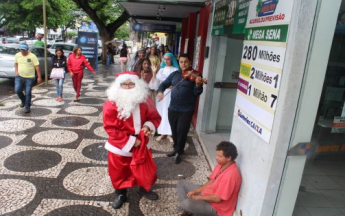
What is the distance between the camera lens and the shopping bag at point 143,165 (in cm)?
322

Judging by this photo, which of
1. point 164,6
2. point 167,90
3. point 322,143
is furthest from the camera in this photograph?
point 164,6

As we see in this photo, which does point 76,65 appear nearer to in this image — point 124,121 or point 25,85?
point 25,85

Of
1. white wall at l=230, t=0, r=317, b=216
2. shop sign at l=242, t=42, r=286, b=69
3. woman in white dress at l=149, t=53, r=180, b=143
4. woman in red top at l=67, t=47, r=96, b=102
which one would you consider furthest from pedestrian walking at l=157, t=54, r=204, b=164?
woman in red top at l=67, t=47, r=96, b=102

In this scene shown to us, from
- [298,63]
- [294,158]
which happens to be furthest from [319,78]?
[294,158]

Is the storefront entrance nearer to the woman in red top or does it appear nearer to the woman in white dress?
the woman in white dress

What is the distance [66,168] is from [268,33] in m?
3.39

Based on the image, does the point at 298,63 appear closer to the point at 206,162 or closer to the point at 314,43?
the point at 314,43

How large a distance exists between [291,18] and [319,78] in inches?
20.3

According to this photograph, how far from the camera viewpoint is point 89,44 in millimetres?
15273

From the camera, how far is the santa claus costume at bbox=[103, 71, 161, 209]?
312 centimetres

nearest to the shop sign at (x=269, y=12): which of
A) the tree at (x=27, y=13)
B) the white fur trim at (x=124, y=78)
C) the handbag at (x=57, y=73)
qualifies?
the white fur trim at (x=124, y=78)

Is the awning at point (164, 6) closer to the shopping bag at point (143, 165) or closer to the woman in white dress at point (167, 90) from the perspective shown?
the woman in white dress at point (167, 90)

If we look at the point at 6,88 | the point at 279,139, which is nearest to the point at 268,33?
the point at 279,139

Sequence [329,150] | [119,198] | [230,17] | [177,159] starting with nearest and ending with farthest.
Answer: [329,150] → [119,198] → [230,17] → [177,159]
